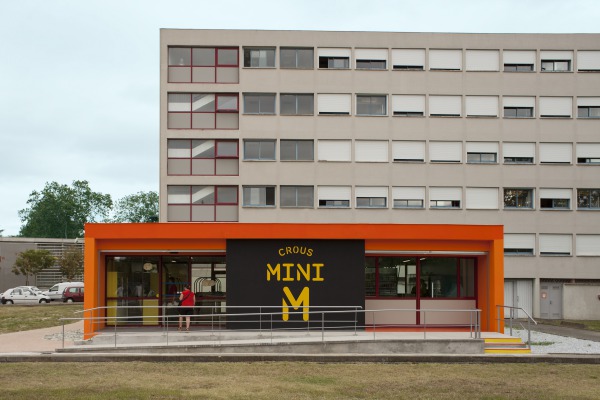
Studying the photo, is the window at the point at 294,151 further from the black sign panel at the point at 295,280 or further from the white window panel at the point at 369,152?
the black sign panel at the point at 295,280

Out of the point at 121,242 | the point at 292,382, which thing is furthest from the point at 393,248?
the point at 292,382

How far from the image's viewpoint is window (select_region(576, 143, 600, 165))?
47969mm

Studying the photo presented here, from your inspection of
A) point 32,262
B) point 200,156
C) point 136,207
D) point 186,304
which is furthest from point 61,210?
point 186,304

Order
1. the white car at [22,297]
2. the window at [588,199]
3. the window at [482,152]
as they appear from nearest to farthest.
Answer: the window at [482,152]
the window at [588,199]
the white car at [22,297]

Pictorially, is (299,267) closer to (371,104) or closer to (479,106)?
(371,104)

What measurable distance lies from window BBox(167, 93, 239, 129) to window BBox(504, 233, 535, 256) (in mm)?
18035

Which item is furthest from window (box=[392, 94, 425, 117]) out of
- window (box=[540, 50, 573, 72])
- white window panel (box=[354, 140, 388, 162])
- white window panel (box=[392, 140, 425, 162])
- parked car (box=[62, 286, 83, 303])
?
parked car (box=[62, 286, 83, 303])

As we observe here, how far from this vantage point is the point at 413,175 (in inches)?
1858

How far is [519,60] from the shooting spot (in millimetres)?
47906

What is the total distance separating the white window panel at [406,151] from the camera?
1857 inches

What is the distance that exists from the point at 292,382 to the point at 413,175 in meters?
33.7

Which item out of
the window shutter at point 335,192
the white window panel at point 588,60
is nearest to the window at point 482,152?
the white window panel at point 588,60

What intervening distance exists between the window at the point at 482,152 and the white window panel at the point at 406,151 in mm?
2909

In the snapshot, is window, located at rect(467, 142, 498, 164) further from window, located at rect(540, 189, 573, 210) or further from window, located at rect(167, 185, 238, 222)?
window, located at rect(167, 185, 238, 222)
